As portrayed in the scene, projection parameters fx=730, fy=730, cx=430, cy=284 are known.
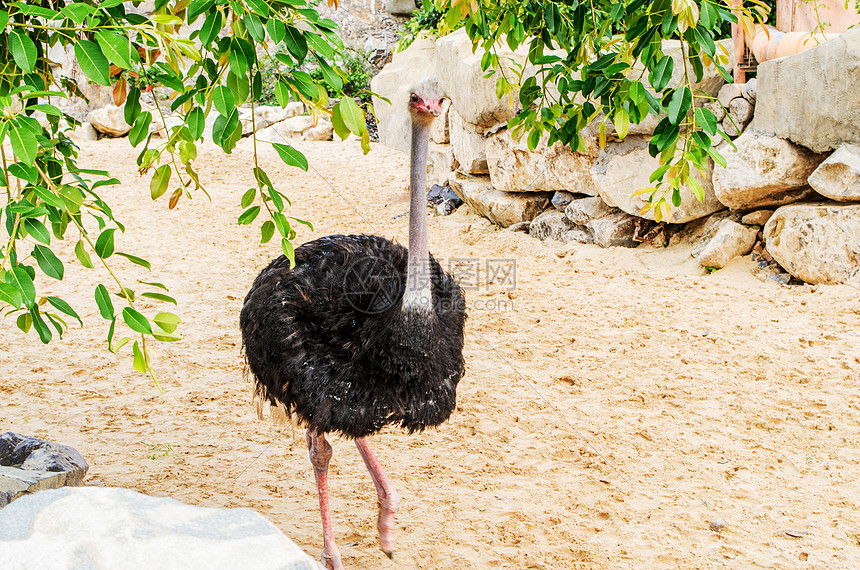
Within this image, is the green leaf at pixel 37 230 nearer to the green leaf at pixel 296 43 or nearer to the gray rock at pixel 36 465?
the green leaf at pixel 296 43

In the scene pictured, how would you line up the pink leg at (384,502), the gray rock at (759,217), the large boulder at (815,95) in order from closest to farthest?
the pink leg at (384,502)
the large boulder at (815,95)
the gray rock at (759,217)

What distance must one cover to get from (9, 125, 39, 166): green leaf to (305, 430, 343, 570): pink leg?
1.60 m

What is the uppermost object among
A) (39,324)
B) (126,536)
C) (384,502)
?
(39,324)

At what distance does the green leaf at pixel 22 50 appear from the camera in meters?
1.46

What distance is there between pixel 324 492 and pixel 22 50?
1.95 m

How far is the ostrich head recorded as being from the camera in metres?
2.55

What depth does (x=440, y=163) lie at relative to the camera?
28.0 ft

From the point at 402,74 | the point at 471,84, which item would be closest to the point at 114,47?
the point at 471,84

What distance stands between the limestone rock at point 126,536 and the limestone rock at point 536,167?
5.27 meters

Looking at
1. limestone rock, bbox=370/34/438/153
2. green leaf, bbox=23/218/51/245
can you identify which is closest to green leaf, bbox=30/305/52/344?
green leaf, bbox=23/218/51/245

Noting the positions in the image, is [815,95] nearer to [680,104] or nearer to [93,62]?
[680,104]

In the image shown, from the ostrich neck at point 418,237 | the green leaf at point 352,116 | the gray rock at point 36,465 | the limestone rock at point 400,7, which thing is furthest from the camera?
the limestone rock at point 400,7

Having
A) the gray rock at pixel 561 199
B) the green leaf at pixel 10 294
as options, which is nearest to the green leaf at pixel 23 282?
the green leaf at pixel 10 294

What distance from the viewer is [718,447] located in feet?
11.2
